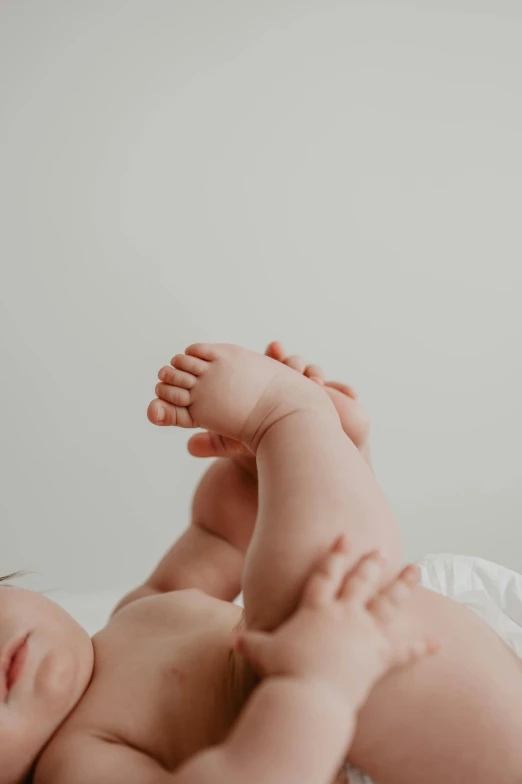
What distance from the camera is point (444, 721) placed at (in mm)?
739

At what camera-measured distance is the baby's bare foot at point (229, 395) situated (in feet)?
2.71

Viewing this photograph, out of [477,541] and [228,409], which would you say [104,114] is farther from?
[477,541]

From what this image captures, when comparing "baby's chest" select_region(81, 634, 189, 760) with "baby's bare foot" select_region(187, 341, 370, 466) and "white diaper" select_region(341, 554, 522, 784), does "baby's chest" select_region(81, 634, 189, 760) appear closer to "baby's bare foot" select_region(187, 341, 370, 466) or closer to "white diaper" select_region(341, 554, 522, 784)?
"baby's bare foot" select_region(187, 341, 370, 466)

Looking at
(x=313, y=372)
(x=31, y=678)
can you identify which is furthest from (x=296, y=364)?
(x=31, y=678)

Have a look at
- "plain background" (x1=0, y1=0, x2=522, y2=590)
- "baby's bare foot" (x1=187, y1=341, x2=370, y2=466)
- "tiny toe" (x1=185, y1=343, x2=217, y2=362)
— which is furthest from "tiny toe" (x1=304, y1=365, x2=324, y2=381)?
"plain background" (x1=0, y1=0, x2=522, y2=590)

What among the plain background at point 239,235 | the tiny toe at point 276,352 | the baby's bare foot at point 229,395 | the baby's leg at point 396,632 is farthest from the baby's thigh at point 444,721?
the plain background at point 239,235

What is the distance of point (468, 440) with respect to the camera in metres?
1.85

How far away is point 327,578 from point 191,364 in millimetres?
279

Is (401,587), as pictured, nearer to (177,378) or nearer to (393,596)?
(393,596)

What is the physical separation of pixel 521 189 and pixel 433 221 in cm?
20

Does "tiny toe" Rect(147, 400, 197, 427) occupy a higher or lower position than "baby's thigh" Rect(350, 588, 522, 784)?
higher

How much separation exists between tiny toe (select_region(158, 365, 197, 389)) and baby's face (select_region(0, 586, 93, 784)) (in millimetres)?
277

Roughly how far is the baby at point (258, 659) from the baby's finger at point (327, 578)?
0.01m

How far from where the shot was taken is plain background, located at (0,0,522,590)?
1.63 meters
